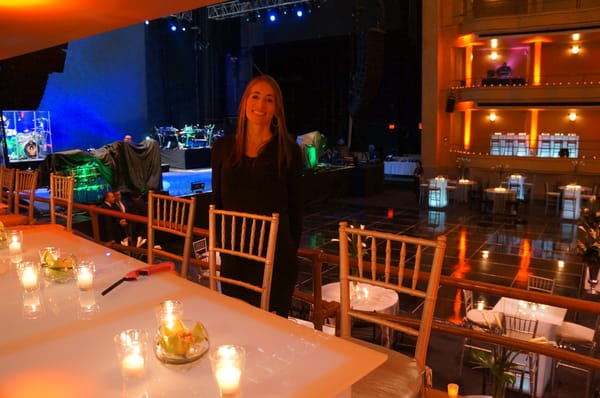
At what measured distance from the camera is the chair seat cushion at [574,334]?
499 cm

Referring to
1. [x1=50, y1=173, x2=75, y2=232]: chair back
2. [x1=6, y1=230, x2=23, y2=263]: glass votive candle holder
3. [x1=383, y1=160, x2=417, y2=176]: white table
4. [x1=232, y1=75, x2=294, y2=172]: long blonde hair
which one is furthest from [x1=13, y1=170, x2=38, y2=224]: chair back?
[x1=383, y1=160, x2=417, y2=176]: white table

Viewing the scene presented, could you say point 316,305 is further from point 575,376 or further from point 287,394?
point 575,376

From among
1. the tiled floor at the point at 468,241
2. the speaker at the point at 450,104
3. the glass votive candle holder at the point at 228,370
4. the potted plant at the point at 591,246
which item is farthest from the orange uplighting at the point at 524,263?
the speaker at the point at 450,104

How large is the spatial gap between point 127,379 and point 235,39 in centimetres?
2177

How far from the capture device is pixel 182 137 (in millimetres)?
19000

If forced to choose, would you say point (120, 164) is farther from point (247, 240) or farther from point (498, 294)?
point (498, 294)

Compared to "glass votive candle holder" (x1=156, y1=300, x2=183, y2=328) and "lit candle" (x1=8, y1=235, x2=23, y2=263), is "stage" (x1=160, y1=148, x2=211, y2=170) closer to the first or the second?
"lit candle" (x1=8, y1=235, x2=23, y2=263)

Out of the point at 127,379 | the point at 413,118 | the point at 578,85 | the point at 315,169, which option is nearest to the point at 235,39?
the point at 413,118

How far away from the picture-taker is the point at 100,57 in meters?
17.3

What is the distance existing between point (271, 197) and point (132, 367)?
121cm

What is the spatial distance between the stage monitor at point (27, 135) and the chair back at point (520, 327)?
12.8m

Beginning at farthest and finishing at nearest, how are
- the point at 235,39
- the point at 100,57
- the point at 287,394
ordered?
the point at 235,39, the point at 100,57, the point at 287,394

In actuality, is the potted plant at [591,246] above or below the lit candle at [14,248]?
below

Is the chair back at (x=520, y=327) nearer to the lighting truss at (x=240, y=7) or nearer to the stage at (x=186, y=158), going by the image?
the stage at (x=186, y=158)
